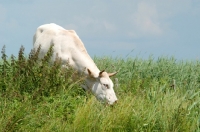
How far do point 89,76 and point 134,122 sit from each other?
11.5 ft

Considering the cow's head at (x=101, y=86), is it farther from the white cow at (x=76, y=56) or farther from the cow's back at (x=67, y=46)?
the cow's back at (x=67, y=46)

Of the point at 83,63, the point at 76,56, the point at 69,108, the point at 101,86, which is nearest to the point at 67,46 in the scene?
the point at 76,56

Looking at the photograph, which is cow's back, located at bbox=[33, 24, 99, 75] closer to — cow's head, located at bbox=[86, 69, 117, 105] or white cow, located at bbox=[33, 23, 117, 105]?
white cow, located at bbox=[33, 23, 117, 105]

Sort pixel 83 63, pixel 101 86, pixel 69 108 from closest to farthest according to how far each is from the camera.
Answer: pixel 69 108
pixel 101 86
pixel 83 63

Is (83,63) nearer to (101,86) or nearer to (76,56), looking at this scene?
(76,56)

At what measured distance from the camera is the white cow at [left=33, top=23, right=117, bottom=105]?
10602 millimetres

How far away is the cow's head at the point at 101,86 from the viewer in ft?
34.2

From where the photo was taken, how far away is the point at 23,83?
913 cm

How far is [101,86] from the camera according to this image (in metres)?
10.7

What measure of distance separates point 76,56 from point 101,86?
50.8 inches

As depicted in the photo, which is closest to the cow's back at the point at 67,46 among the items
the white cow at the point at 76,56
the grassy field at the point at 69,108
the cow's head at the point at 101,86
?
the white cow at the point at 76,56

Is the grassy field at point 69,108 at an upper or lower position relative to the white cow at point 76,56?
lower

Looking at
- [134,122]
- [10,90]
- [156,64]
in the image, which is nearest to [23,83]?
[10,90]

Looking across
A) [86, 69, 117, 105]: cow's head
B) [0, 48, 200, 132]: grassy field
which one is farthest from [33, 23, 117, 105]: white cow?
[0, 48, 200, 132]: grassy field
